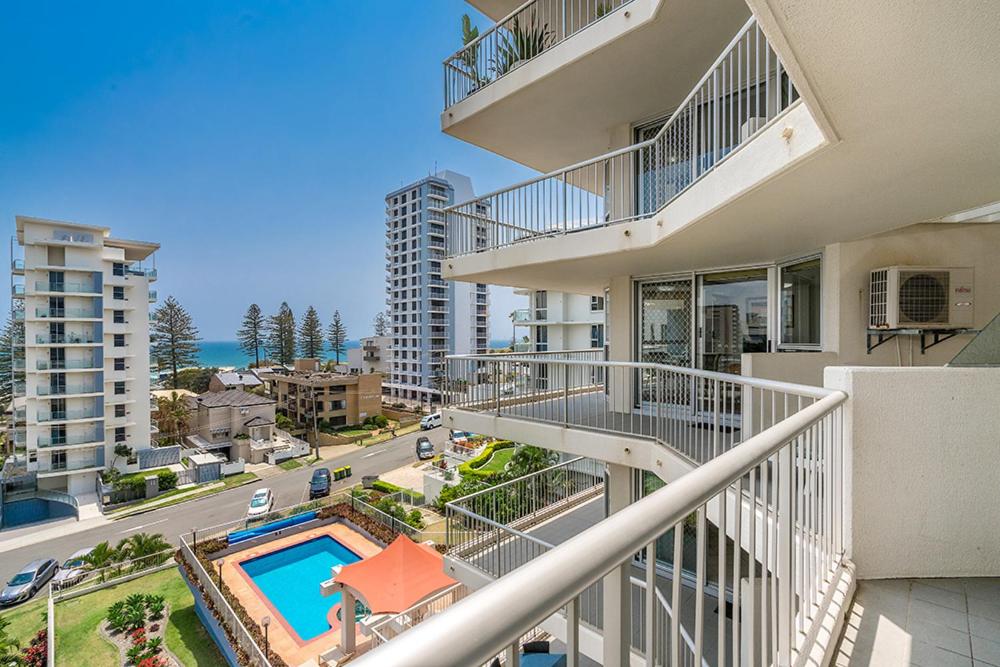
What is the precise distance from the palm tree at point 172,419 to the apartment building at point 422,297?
17.3 metres

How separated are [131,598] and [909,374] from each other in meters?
16.0

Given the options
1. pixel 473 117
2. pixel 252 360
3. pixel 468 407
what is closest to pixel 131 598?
pixel 468 407

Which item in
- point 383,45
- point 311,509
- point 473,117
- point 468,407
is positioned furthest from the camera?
point 383,45

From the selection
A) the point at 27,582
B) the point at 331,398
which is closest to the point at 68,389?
the point at 27,582

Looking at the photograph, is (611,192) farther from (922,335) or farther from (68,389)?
(68,389)

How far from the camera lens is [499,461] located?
19156mm

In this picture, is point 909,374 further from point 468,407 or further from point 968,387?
point 468,407

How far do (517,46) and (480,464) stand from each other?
634 inches

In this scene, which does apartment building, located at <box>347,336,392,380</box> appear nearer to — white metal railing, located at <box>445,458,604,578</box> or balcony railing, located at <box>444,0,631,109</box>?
white metal railing, located at <box>445,458,604,578</box>

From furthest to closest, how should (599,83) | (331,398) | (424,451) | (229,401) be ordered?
(331,398), (229,401), (424,451), (599,83)

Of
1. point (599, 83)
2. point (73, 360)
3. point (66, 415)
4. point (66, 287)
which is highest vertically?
point (599, 83)

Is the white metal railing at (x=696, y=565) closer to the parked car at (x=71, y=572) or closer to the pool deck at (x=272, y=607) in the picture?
the pool deck at (x=272, y=607)

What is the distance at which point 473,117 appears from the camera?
6473 millimetres

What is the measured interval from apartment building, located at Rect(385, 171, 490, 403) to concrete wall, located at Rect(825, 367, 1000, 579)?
37.0m
